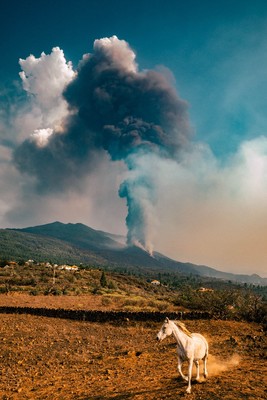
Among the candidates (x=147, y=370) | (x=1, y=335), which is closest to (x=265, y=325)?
(x=147, y=370)

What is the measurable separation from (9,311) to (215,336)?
61.7 feet

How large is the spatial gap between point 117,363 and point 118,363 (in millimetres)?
42

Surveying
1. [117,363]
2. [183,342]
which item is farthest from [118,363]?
[183,342]

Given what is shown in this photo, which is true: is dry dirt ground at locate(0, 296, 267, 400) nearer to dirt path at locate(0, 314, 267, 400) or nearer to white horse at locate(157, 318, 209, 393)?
dirt path at locate(0, 314, 267, 400)

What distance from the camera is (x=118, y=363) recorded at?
40.8ft

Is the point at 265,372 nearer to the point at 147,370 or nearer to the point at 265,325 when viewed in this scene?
the point at 147,370

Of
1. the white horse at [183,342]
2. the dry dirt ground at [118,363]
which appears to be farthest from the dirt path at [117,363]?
the white horse at [183,342]

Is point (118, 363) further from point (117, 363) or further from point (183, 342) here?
point (183, 342)

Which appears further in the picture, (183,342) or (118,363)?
(118,363)

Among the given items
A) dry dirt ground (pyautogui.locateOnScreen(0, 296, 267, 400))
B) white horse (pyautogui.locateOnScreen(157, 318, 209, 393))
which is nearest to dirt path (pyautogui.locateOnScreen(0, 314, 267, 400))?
dry dirt ground (pyautogui.locateOnScreen(0, 296, 267, 400))

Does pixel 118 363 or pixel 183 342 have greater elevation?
pixel 183 342

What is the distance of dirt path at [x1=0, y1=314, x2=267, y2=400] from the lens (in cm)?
868

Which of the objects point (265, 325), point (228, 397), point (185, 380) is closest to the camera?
Result: point (228, 397)

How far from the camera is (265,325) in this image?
1947 centimetres
